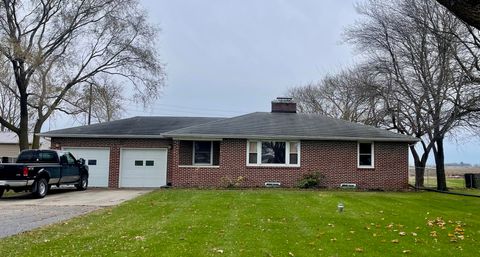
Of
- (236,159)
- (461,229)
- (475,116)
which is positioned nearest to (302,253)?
(461,229)

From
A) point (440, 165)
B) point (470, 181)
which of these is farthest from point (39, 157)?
point (470, 181)

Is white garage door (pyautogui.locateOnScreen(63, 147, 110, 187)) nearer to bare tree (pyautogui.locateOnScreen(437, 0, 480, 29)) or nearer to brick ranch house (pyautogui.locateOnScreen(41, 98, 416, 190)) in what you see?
brick ranch house (pyautogui.locateOnScreen(41, 98, 416, 190))

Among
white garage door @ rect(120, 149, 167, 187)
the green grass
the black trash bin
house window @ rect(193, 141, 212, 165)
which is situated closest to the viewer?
the green grass

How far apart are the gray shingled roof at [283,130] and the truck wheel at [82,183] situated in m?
4.50

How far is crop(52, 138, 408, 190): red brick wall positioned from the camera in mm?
22453

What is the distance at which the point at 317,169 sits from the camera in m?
22.6

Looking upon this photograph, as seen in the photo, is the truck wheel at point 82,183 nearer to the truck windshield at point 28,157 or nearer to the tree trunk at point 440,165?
the truck windshield at point 28,157

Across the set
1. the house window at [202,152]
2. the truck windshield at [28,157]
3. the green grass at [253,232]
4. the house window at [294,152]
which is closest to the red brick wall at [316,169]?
the house window at [294,152]

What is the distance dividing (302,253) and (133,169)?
18.0 meters

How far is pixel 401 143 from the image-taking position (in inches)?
906

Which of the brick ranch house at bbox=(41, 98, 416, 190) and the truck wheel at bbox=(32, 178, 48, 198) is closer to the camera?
the truck wheel at bbox=(32, 178, 48, 198)

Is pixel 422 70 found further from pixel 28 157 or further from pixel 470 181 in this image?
pixel 28 157

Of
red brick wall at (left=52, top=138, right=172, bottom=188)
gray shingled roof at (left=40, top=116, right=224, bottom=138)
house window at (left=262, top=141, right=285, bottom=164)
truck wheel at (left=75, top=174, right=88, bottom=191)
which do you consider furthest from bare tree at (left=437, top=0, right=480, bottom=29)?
truck wheel at (left=75, top=174, right=88, bottom=191)

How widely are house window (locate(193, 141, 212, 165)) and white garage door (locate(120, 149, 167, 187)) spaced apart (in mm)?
1849
